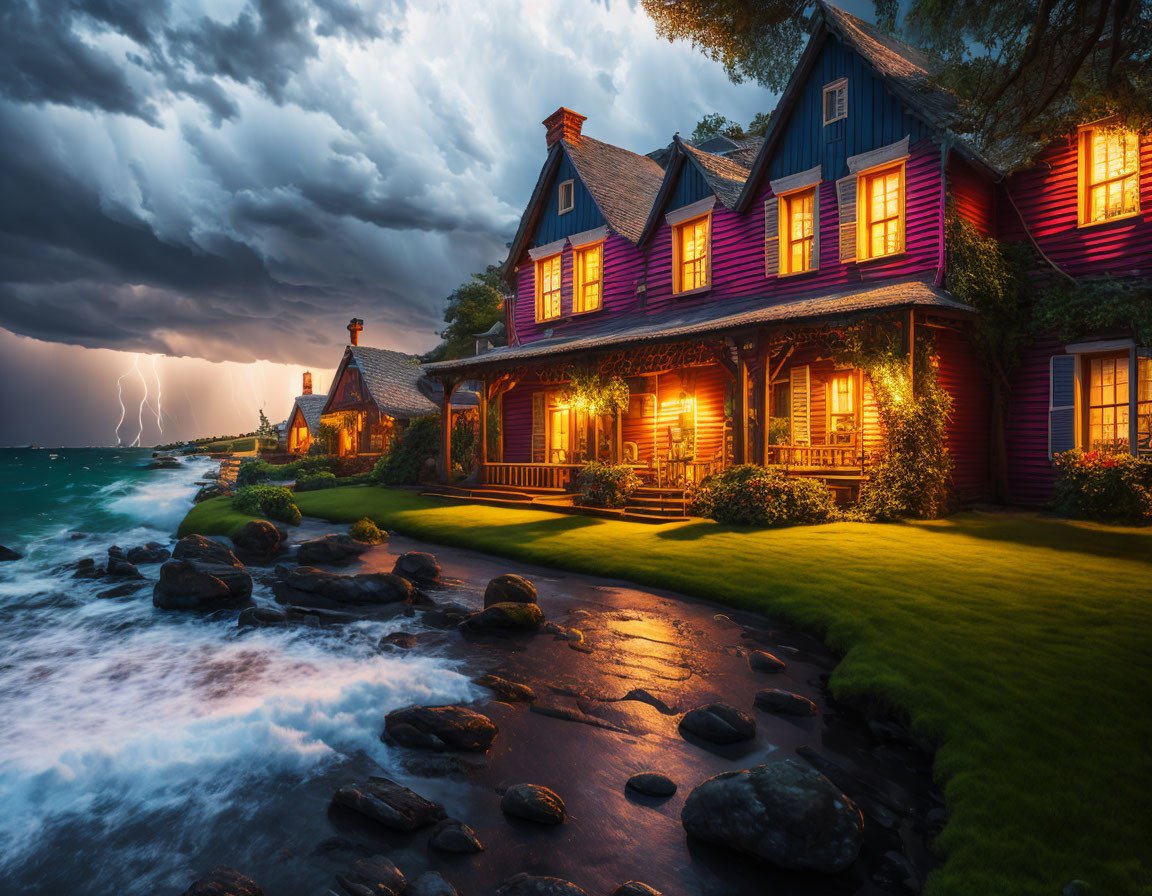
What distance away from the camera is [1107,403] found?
13.4 m

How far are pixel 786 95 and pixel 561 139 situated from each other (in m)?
8.91

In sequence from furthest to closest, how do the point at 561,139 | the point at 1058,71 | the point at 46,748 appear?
the point at 561,139 < the point at 1058,71 < the point at 46,748

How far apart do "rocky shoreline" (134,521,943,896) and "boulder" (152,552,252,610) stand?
3723 mm

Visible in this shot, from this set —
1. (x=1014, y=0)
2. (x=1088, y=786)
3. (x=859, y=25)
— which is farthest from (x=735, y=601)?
(x=859, y=25)

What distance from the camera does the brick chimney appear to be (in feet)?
76.2

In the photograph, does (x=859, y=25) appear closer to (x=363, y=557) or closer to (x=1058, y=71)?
(x=1058, y=71)

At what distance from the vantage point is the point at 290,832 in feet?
13.7

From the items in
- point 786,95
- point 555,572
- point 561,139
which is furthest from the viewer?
point 561,139

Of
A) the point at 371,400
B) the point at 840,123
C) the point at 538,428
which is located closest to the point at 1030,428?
the point at 840,123

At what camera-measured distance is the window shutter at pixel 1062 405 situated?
44.3 ft

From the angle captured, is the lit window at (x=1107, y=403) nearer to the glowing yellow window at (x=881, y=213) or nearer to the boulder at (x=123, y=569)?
the glowing yellow window at (x=881, y=213)

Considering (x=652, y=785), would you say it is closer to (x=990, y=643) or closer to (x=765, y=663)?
(x=765, y=663)

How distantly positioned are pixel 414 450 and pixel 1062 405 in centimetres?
2038

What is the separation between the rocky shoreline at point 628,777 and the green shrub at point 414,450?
1707cm
